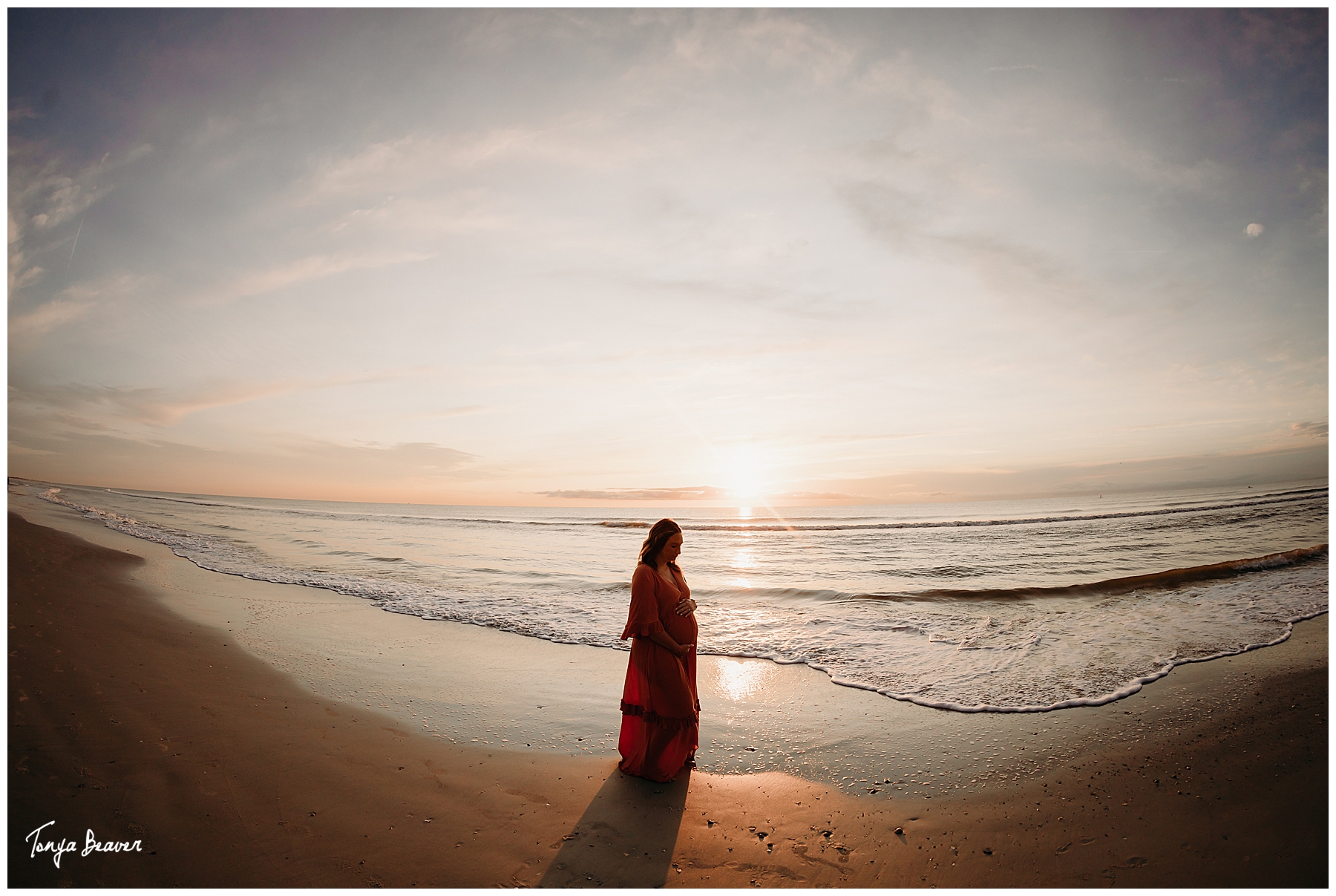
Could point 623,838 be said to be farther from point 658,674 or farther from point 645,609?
point 645,609

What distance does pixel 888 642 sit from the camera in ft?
29.7

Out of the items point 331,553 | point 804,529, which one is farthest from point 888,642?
point 804,529

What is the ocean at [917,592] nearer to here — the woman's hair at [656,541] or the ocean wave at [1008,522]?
the woman's hair at [656,541]

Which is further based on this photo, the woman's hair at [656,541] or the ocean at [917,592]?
the ocean at [917,592]

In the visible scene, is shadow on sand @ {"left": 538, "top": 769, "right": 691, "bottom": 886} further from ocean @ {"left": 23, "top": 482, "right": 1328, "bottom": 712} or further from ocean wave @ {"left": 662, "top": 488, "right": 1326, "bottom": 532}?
ocean wave @ {"left": 662, "top": 488, "right": 1326, "bottom": 532}

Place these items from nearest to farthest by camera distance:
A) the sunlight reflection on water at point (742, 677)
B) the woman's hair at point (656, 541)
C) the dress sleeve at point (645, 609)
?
the dress sleeve at point (645, 609) < the woman's hair at point (656, 541) < the sunlight reflection on water at point (742, 677)

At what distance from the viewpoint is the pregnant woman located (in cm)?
436

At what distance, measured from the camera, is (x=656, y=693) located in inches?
177

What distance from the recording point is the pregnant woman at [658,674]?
4.36 metres
